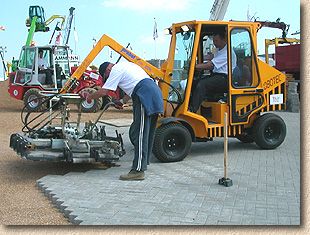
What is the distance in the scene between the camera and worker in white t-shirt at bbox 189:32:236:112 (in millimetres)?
6770

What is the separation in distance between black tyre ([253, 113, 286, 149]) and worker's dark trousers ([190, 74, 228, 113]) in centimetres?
90

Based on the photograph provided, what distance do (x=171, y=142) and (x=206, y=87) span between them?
41.2 inches

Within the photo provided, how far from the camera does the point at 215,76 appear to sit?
6844 mm

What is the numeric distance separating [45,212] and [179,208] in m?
1.34

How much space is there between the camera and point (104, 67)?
18.9ft

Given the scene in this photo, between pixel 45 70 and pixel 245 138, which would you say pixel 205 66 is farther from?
pixel 45 70

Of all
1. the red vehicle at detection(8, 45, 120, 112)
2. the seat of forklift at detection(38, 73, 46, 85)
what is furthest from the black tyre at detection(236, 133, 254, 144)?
the seat of forklift at detection(38, 73, 46, 85)

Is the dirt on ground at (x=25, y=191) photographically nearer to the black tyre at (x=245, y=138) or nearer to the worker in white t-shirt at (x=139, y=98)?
the worker in white t-shirt at (x=139, y=98)

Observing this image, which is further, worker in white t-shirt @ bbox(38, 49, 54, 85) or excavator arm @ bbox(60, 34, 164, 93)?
worker in white t-shirt @ bbox(38, 49, 54, 85)

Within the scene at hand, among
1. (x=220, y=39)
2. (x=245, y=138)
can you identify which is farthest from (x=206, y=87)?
(x=245, y=138)

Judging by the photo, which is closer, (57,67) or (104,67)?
(104,67)

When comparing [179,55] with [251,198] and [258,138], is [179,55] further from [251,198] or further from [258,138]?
[251,198]

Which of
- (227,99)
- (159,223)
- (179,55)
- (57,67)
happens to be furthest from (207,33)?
(57,67)

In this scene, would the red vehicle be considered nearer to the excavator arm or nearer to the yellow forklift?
the excavator arm
